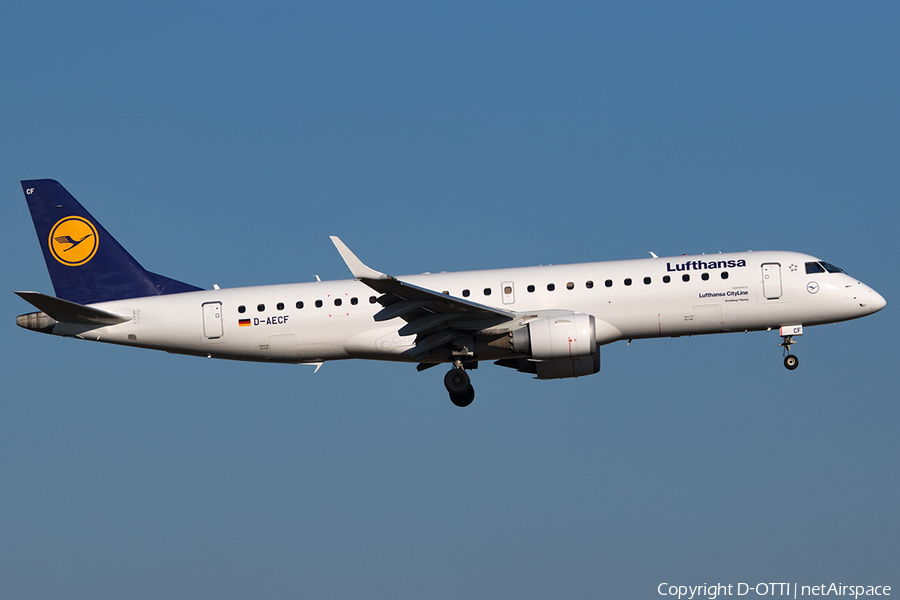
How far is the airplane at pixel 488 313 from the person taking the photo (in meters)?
32.2

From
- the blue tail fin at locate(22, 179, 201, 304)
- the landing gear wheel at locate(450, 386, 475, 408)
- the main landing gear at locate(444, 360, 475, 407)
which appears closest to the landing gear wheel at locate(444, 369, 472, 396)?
the main landing gear at locate(444, 360, 475, 407)

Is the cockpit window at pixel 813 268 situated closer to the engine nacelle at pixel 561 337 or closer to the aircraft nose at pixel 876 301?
the aircraft nose at pixel 876 301

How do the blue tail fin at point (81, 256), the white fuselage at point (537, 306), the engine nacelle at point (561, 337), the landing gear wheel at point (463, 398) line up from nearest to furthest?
the engine nacelle at point (561, 337) → the white fuselage at point (537, 306) → the landing gear wheel at point (463, 398) → the blue tail fin at point (81, 256)

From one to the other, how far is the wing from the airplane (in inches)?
1.8

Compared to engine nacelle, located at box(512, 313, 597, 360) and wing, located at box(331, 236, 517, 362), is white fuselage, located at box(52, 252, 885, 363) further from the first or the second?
engine nacelle, located at box(512, 313, 597, 360)

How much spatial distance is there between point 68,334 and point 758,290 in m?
23.3

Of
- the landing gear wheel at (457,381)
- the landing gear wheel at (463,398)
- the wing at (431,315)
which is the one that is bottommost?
the landing gear wheel at (463,398)

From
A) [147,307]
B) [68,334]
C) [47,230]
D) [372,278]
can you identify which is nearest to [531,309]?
[372,278]

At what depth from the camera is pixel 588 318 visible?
104ft

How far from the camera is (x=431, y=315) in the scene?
3222cm

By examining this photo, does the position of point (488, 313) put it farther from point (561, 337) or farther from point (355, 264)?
point (355, 264)

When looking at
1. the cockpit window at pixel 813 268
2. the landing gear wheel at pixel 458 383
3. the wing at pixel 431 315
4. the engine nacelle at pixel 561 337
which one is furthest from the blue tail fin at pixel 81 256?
the cockpit window at pixel 813 268

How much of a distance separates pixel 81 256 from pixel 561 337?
708 inches

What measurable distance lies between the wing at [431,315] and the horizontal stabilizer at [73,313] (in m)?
9.85
